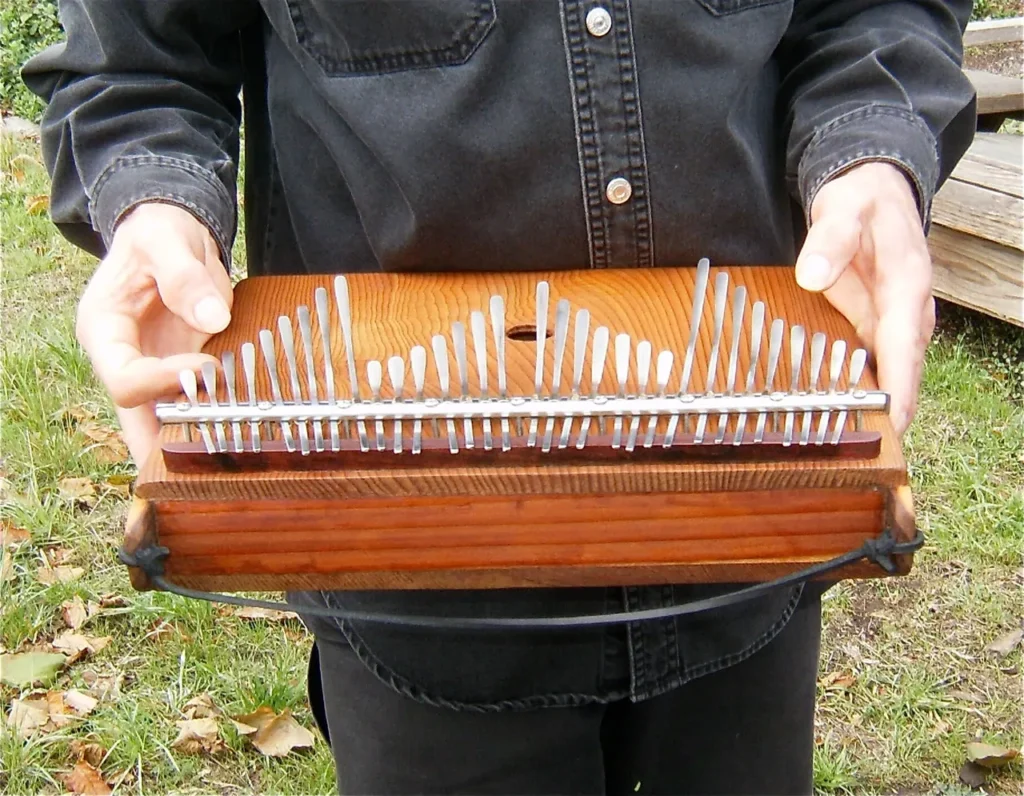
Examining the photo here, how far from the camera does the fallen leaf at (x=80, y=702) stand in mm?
2207

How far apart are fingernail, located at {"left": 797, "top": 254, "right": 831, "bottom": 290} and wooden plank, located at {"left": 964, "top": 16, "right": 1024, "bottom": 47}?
4.48m

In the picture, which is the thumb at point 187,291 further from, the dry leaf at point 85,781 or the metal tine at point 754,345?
the dry leaf at point 85,781

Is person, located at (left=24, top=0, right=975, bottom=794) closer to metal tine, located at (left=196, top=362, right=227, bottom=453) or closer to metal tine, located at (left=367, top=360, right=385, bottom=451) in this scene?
metal tine, located at (left=196, top=362, right=227, bottom=453)

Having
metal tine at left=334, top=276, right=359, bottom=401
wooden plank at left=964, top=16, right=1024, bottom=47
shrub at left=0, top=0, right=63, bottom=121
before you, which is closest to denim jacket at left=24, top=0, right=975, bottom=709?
metal tine at left=334, top=276, right=359, bottom=401

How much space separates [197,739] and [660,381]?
1.62 metres

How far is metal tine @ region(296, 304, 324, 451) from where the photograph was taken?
84 cm

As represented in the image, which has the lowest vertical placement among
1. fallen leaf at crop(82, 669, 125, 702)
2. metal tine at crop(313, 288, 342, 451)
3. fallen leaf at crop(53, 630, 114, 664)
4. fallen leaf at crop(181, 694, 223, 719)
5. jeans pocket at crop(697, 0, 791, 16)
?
fallen leaf at crop(181, 694, 223, 719)

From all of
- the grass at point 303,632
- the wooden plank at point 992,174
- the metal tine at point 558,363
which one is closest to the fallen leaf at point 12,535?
the grass at point 303,632

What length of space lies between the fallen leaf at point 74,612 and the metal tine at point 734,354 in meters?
1.93

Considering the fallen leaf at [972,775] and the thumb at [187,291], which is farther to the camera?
the fallen leaf at [972,775]

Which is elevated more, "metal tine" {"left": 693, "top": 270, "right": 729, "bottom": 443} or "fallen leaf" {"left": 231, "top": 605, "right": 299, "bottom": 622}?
"metal tine" {"left": 693, "top": 270, "right": 729, "bottom": 443}

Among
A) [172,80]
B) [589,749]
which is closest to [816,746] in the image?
[589,749]

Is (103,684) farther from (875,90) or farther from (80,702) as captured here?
(875,90)

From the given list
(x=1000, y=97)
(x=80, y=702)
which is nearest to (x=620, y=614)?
(x=80, y=702)
